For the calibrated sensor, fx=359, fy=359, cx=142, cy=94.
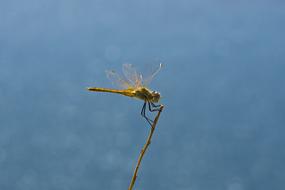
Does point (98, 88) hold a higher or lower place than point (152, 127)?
higher

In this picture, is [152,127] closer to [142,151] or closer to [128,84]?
[142,151]

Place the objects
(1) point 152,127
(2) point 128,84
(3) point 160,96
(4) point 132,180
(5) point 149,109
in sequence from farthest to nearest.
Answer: (2) point 128,84
(3) point 160,96
(5) point 149,109
(1) point 152,127
(4) point 132,180

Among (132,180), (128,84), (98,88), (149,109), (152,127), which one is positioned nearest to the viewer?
(132,180)

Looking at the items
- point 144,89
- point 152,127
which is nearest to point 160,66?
point 144,89

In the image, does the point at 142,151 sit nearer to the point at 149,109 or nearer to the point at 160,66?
the point at 149,109

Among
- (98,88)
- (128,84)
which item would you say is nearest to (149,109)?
(128,84)

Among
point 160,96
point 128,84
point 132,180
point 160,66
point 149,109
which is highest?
point 160,66

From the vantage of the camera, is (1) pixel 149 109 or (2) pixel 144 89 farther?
(2) pixel 144 89
